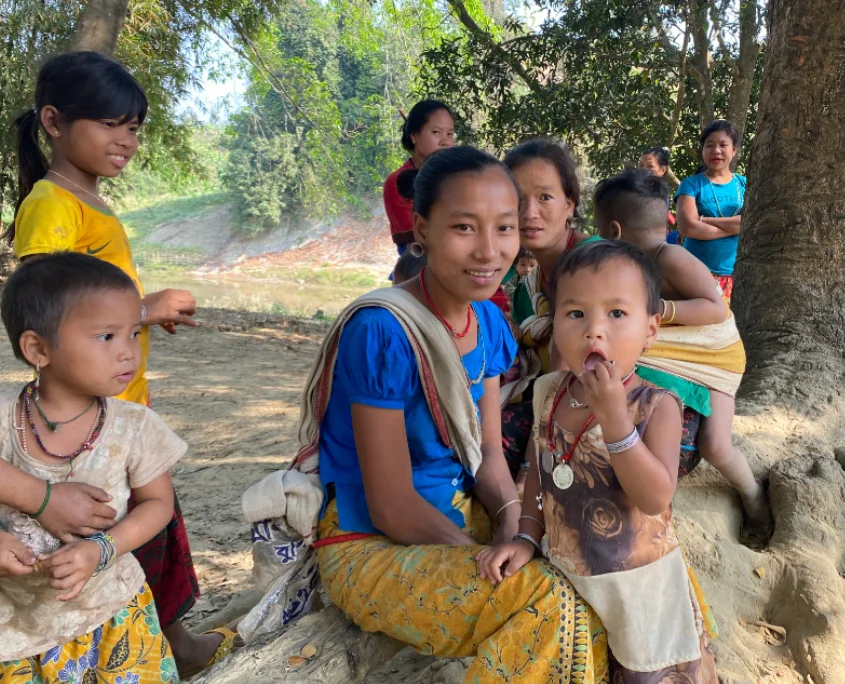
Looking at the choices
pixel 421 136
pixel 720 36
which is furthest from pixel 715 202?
pixel 720 36

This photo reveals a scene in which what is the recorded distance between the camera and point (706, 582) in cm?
243

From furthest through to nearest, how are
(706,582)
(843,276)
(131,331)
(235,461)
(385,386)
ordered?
(235,461)
(843,276)
(706,582)
(385,386)
(131,331)

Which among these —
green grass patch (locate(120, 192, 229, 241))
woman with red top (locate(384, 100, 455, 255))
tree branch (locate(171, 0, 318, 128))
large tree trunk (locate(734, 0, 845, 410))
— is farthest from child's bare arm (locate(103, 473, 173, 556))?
green grass patch (locate(120, 192, 229, 241))

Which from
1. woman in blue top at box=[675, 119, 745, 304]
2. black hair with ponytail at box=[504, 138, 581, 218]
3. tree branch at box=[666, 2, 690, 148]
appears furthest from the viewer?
tree branch at box=[666, 2, 690, 148]

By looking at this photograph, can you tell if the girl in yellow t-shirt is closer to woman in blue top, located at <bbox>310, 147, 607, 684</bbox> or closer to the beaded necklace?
the beaded necklace

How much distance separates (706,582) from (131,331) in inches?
78.9

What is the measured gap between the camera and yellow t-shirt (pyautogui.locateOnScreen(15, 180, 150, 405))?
6.84 ft

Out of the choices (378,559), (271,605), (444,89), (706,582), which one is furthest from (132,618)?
(444,89)

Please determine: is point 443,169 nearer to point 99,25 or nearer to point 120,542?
point 120,542

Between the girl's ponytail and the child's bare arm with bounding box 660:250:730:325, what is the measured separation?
2151 millimetres

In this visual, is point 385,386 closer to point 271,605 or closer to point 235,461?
point 271,605

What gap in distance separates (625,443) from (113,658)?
137 cm

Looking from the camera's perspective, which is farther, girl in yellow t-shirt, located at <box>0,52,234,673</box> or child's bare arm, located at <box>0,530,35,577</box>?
girl in yellow t-shirt, located at <box>0,52,234,673</box>

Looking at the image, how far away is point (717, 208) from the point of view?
477 cm
